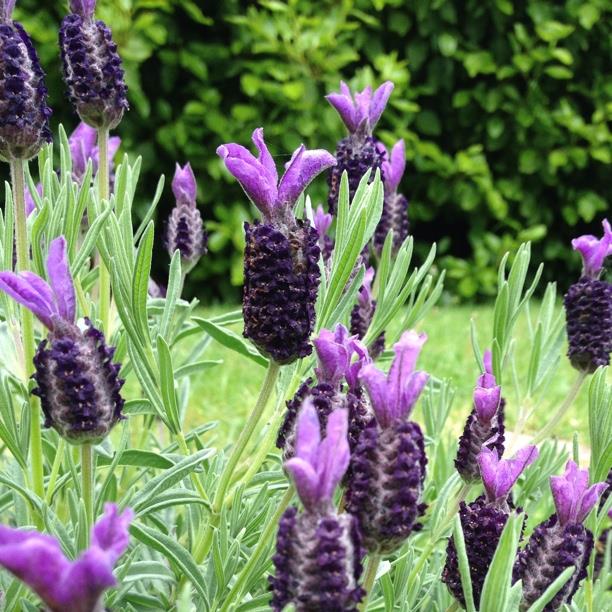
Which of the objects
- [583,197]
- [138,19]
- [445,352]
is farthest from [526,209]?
[138,19]

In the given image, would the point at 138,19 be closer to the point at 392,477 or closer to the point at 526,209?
the point at 526,209

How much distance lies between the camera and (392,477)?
726 mm

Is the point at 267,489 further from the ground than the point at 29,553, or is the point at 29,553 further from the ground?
the point at 29,553

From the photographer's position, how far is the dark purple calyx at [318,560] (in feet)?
2.11

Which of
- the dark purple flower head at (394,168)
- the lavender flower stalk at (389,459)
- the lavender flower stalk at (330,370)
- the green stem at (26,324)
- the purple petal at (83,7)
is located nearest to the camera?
the lavender flower stalk at (389,459)

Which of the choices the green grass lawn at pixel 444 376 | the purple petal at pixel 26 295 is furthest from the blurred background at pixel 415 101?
the purple petal at pixel 26 295

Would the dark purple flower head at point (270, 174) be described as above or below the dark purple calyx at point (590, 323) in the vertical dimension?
above

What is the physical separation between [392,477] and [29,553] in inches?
12.1

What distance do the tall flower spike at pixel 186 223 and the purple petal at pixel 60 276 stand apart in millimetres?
750

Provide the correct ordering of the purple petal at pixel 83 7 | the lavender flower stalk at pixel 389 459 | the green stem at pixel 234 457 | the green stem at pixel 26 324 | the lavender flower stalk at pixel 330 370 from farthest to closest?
the purple petal at pixel 83 7
the green stem at pixel 26 324
the green stem at pixel 234 457
the lavender flower stalk at pixel 330 370
the lavender flower stalk at pixel 389 459

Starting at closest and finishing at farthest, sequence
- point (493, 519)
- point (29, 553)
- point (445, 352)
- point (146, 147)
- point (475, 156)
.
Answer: point (29, 553) → point (493, 519) → point (445, 352) → point (146, 147) → point (475, 156)

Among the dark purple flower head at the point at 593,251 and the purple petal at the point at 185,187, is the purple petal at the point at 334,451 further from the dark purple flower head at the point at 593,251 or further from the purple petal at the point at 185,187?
the purple petal at the point at 185,187

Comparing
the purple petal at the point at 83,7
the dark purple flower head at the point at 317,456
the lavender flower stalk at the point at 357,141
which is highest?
the purple petal at the point at 83,7

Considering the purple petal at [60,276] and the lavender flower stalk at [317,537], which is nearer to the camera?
the lavender flower stalk at [317,537]
